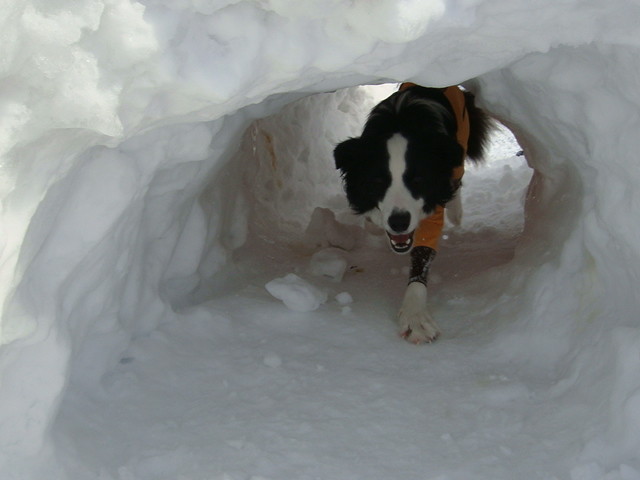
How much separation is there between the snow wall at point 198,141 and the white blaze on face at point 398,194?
838 mm

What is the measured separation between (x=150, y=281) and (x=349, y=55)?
3.98ft

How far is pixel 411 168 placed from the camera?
3432 mm

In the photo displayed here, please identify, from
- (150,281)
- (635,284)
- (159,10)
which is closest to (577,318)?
(635,284)

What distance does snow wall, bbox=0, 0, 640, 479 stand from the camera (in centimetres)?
140

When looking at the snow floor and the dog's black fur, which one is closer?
the snow floor

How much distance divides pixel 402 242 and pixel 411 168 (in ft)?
1.24

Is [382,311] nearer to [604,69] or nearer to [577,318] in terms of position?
[577,318]

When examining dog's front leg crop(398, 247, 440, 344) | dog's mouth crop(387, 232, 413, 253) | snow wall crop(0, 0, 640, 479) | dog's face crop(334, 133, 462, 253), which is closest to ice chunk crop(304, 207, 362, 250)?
dog's face crop(334, 133, 462, 253)

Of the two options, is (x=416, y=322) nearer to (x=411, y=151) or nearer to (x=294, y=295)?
(x=294, y=295)

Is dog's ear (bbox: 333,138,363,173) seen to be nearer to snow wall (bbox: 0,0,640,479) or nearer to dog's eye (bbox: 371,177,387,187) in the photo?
dog's eye (bbox: 371,177,387,187)

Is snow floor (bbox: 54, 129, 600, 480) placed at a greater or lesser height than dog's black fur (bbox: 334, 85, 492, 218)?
lesser

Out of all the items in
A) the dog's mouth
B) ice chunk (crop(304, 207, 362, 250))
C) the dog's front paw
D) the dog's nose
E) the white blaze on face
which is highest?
the white blaze on face

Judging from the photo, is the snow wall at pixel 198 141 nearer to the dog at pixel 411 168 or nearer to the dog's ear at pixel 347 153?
the dog at pixel 411 168

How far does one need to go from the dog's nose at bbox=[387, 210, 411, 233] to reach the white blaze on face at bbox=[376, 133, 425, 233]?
0.5 inches
